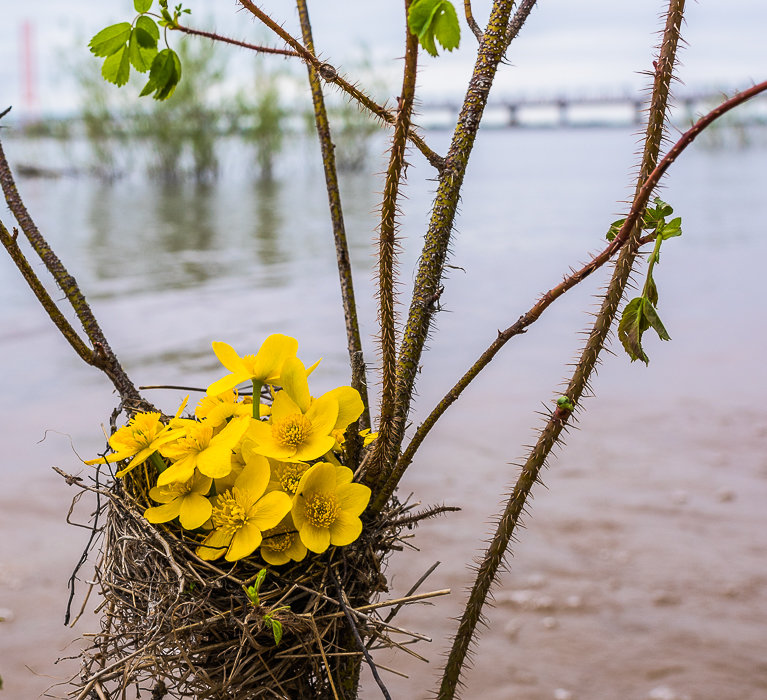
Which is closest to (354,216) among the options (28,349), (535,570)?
(28,349)

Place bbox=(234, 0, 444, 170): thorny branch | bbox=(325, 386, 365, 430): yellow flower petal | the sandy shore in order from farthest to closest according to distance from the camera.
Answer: the sandy shore < bbox=(325, 386, 365, 430): yellow flower petal < bbox=(234, 0, 444, 170): thorny branch

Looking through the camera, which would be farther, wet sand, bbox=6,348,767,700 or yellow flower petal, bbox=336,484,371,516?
wet sand, bbox=6,348,767,700

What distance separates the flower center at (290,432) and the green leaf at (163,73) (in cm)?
32

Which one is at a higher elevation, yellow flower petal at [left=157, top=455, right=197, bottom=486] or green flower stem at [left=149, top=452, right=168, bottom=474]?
green flower stem at [left=149, top=452, right=168, bottom=474]

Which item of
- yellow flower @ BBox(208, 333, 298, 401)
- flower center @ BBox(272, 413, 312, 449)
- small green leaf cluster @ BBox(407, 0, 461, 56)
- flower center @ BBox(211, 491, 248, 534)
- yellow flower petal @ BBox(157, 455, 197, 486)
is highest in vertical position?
small green leaf cluster @ BBox(407, 0, 461, 56)

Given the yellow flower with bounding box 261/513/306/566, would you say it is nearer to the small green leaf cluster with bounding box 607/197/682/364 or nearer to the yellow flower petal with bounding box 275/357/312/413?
the yellow flower petal with bounding box 275/357/312/413

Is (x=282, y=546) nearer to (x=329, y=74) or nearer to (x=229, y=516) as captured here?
(x=229, y=516)

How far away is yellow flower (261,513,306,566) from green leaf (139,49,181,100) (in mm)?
Result: 421

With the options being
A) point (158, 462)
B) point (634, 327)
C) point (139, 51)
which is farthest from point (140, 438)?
point (634, 327)

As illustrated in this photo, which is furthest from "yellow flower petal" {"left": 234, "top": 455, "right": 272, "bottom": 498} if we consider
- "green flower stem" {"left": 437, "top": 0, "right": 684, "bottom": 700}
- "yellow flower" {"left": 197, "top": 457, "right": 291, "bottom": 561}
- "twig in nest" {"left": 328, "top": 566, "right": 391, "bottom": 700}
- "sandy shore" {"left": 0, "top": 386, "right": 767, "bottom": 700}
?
"sandy shore" {"left": 0, "top": 386, "right": 767, "bottom": 700}

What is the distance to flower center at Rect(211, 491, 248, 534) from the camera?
737 mm

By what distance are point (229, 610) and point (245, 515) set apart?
0.28 feet

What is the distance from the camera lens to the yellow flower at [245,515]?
731mm

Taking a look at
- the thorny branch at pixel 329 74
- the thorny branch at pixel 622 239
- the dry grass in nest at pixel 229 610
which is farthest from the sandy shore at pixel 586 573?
the thorny branch at pixel 329 74
